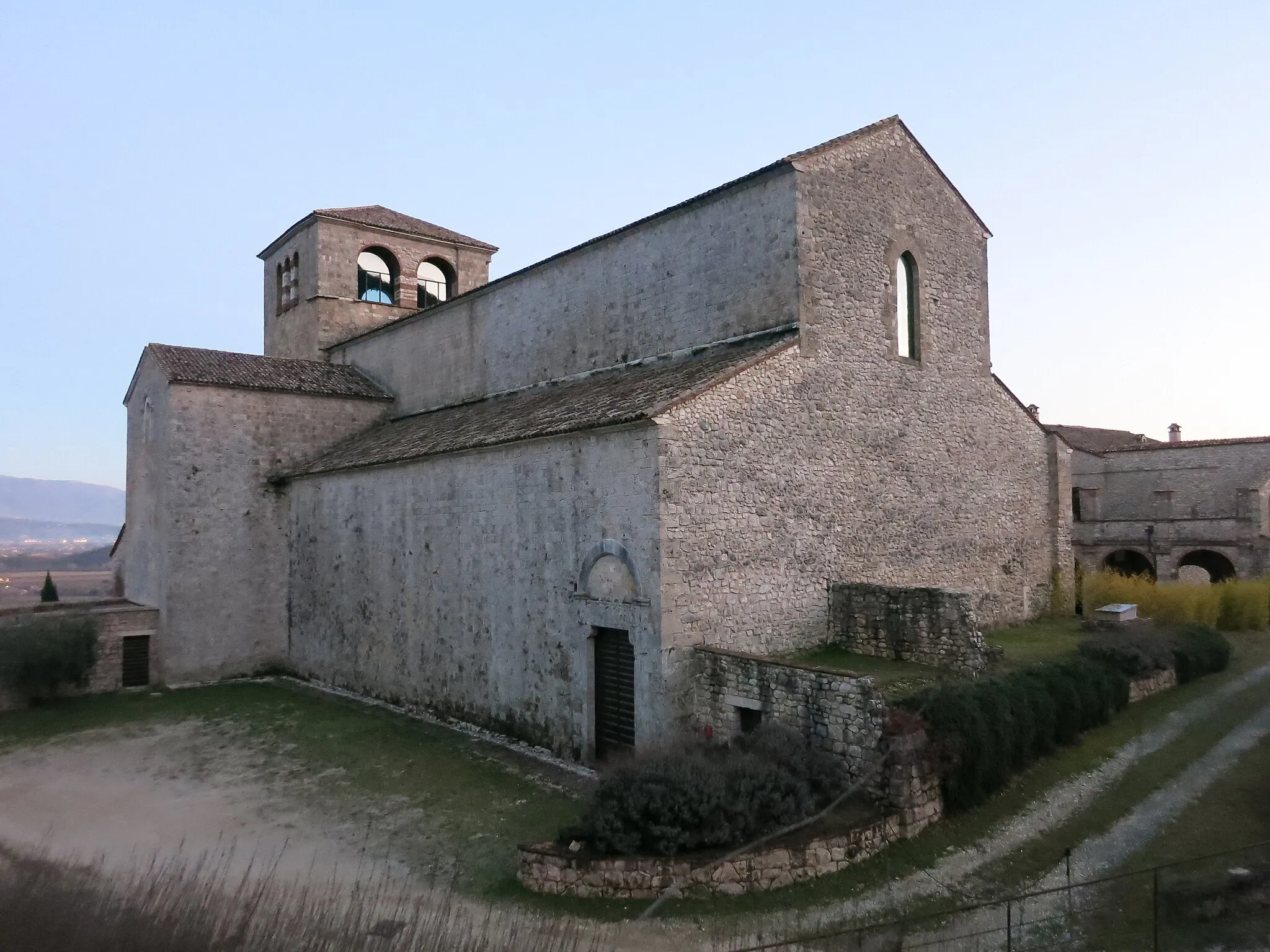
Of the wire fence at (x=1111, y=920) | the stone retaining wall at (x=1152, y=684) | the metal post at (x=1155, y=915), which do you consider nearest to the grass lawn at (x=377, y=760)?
the wire fence at (x=1111, y=920)

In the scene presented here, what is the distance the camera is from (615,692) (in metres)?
11.7

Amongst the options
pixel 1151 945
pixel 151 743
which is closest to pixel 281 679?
pixel 151 743

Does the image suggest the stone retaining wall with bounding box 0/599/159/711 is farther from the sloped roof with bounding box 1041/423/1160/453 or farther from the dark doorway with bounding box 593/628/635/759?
the sloped roof with bounding box 1041/423/1160/453

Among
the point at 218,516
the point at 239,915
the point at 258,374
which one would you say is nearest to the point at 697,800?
the point at 239,915

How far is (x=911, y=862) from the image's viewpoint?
851 centimetres

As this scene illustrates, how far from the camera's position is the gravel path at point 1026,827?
7.70 m

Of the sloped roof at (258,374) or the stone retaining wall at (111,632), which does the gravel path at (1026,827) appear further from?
the sloped roof at (258,374)

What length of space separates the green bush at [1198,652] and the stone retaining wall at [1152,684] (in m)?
0.28

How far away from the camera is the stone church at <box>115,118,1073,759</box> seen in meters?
11.7

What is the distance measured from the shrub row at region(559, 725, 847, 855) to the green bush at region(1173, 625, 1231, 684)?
9.40 m

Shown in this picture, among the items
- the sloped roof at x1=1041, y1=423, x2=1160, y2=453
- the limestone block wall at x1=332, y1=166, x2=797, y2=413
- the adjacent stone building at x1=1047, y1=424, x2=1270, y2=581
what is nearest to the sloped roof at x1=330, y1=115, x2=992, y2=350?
the limestone block wall at x1=332, y1=166, x2=797, y2=413

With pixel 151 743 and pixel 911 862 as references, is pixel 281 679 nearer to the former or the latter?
pixel 151 743

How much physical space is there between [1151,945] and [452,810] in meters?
7.52

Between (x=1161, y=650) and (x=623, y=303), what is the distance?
37.3 ft
